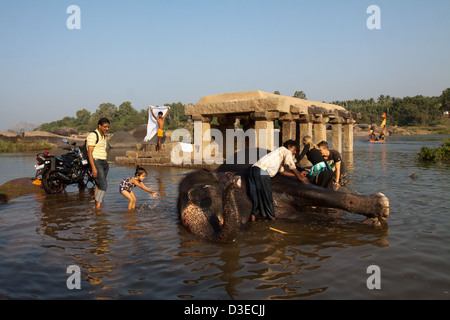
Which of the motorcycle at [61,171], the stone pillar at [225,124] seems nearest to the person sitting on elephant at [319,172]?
the motorcycle at [61,171]

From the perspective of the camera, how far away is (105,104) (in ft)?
327

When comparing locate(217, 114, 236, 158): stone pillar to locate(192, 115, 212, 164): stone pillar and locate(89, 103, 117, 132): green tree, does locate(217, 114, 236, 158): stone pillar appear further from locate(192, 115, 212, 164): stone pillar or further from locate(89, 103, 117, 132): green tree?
locate(89, 103, 117, 132): green tree

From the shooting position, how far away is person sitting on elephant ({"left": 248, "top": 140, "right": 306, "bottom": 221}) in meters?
5.93

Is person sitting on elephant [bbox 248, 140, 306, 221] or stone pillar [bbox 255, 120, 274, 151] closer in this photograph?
person sitting on elephant [bbox 248, 140, 306, 221]

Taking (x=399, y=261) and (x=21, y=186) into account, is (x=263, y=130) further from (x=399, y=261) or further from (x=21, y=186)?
(x=399, y=261)

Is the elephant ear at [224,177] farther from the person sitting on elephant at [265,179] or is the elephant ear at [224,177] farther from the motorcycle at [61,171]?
the motorcycle at [61,171]

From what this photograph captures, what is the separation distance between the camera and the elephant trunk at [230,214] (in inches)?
170

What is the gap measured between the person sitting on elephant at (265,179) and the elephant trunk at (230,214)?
1.26 m

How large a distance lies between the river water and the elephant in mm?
232

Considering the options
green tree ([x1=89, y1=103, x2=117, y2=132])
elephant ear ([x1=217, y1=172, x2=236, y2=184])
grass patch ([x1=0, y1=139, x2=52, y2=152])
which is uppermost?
green tree ([x1=89, y1=103, x2=117, y2=132])

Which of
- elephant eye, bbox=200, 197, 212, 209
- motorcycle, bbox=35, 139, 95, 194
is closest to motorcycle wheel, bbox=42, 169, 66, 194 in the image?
motorcycle, bbox=35, 139, 95, 194

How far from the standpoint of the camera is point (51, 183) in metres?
9.42

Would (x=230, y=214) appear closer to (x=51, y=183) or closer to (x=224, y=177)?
(x=224, y=177)

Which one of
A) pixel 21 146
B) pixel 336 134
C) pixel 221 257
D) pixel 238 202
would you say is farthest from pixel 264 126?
pixel 21 146
